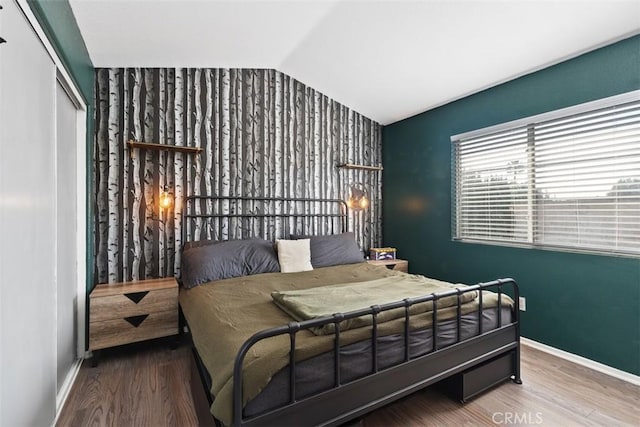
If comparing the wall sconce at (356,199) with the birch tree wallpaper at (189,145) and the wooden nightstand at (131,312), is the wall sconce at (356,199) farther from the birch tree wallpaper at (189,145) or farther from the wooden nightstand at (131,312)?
the wooden nightstand at (131,312)

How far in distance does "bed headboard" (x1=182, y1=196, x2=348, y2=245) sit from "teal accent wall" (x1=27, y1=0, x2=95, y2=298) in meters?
0.80

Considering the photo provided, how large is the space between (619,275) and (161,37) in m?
4.10

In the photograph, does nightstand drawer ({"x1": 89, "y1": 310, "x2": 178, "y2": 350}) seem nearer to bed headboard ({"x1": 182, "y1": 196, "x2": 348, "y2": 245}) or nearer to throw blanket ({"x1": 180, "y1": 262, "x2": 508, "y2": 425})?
throw blanket ({"x1": 180, "y1": 262, "x2": 508, "y2": 425})

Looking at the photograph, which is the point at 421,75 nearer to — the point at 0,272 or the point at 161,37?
the point at 161,37

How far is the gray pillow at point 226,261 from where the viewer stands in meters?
2.71

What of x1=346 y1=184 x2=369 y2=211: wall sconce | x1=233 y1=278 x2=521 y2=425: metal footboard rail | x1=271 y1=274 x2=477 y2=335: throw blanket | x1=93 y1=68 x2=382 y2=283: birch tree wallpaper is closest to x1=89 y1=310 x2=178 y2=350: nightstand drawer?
x1=93 y1=68 x2=382 y2=283: birch tree wallpaper

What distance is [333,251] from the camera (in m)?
3.47

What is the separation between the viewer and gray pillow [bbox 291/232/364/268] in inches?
133

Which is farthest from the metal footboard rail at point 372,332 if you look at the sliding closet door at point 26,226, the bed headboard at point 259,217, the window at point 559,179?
the bed headboard at point 259,217

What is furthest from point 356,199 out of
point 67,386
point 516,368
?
point 67,386

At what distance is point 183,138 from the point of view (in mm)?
3156

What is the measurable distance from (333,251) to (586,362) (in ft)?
7.76

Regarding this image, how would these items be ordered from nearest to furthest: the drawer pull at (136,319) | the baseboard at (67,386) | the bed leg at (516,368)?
the baseboard at (67,386)
the bed leg at (516,368)
the drawer pull at (136,319)

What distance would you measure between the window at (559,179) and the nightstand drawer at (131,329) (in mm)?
3156
